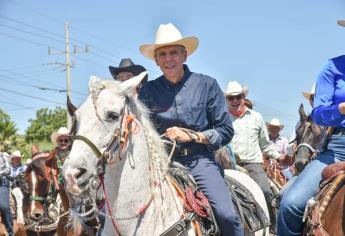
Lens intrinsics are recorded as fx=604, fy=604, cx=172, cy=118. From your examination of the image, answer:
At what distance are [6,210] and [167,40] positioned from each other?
33.7 ft

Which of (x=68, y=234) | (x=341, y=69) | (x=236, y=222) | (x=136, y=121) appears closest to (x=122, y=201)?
(x=136, y=121)

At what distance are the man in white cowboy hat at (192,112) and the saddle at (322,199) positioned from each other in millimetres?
985

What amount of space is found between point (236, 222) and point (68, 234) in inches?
156

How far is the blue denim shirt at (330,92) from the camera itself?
5234mm

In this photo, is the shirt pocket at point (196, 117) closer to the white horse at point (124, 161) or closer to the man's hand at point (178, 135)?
the man's hand at point (178, 135)

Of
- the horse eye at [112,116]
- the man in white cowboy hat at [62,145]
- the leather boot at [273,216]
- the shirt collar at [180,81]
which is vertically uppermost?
the shirt collar at [180,81]

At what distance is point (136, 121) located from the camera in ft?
17.6

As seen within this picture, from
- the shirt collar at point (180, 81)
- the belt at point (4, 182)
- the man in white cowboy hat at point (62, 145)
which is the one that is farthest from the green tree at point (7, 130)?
the shirt collar at point (180, 81)

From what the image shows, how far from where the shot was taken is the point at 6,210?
1508 cm

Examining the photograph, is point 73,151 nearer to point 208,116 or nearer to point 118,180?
point 118,180

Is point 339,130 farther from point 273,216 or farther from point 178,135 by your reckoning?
point 273,216

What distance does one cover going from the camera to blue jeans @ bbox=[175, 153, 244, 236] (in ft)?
19.2

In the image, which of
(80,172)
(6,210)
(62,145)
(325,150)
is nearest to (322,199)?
(325,150)

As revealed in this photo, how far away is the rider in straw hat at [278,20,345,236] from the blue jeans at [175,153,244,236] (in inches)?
22.7
